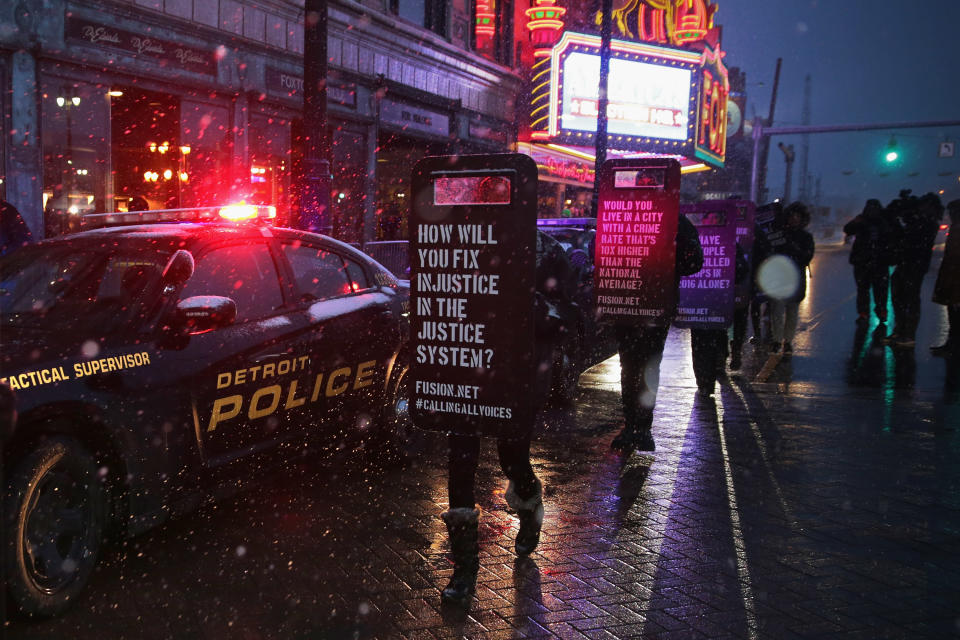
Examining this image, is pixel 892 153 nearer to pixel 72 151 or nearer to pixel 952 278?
pixel 952 278

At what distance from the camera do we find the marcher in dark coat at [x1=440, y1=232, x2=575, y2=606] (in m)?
3.93

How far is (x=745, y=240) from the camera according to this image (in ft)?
35.6

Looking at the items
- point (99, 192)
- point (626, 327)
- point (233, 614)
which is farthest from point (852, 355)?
point (99, 192)

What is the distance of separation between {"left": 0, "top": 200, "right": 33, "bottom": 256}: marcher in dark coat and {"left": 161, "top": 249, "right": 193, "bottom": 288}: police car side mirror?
411cm

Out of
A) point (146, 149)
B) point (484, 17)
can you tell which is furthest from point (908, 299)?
point (484, 17)

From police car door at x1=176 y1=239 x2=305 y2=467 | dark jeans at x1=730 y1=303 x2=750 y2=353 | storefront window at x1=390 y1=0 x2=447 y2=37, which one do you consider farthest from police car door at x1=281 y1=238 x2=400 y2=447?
storefront window at x1=390 y1=0 x2=447 y2=37

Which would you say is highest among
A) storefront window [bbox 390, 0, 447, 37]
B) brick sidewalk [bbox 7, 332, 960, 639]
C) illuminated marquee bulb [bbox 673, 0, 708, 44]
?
illuminated marquee bulb [bbox 673, 0, 708, 44]

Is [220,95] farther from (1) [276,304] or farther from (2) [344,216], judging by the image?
(1) [276,304]

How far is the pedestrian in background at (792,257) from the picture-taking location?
10867 mm

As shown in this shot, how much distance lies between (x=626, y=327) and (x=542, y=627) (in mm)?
3581

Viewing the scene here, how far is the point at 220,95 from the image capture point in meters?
16.2

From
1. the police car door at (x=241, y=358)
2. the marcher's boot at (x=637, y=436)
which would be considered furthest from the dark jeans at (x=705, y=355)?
the police car door at (x=241, y=358)

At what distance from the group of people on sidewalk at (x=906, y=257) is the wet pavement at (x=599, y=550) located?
17.6 ft

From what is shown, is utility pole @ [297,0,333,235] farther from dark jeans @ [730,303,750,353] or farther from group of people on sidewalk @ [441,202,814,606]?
dark jeans @ [730,303,750,353]
